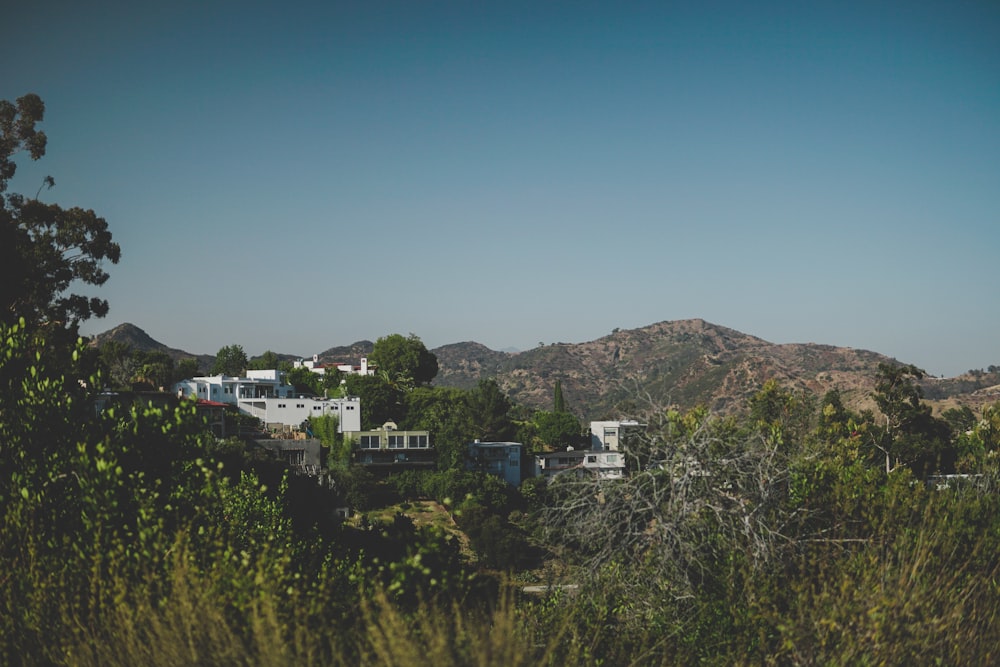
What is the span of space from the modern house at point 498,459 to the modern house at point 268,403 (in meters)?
8.88

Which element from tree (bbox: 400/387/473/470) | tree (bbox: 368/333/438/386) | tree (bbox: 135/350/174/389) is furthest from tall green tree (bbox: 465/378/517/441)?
tree (bbox: 135/350/174/389)

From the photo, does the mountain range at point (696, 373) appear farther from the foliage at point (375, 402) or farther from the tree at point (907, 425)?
the tree at point (907, 425)

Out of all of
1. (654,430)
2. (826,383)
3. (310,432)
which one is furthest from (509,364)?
(654,430)

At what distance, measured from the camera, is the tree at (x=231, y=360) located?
3536 inches

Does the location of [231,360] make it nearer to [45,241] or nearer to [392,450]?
[392,450]

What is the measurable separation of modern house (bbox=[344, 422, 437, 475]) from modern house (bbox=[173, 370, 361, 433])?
3.36 m

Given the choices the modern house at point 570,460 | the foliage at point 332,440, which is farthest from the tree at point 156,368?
the modern house at point 570,460

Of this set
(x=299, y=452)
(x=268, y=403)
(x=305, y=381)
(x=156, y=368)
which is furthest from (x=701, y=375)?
(x=299, y=452)

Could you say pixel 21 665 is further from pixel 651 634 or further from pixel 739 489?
pixel 739 489

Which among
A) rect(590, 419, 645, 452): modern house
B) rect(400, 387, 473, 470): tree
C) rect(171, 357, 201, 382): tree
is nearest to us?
rect(400, 387, 473, 470): tree

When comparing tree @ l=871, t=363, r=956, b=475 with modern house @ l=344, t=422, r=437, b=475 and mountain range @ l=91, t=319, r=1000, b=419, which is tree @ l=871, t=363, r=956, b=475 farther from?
mountain range @ l=91, t=319, r=1000, b=419

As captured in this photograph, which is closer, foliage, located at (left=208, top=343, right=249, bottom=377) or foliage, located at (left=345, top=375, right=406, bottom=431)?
foliage, located at (left=345, top=375, right=406, bottom=431)

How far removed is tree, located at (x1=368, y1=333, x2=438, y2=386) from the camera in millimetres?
82375

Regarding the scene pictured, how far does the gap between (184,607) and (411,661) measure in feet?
7.59
